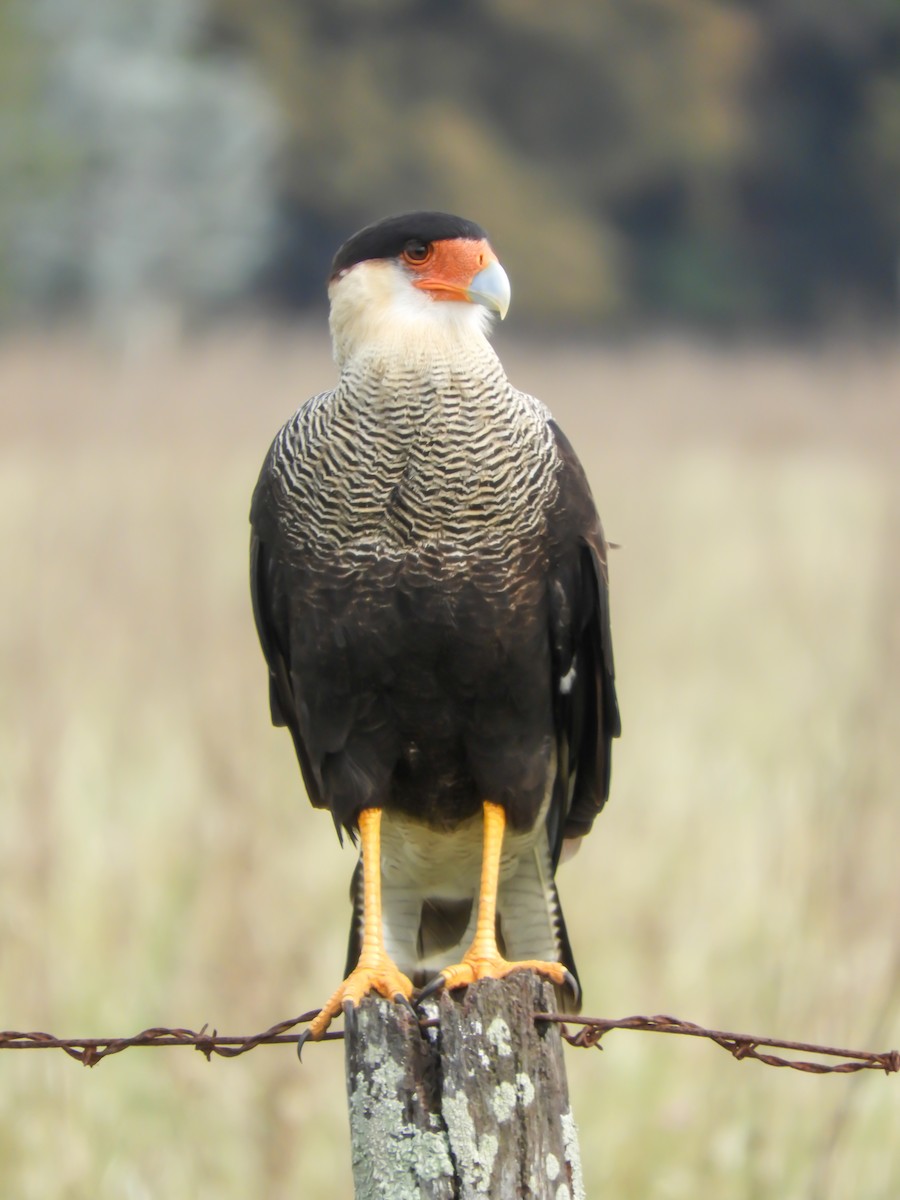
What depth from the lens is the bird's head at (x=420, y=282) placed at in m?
3.03

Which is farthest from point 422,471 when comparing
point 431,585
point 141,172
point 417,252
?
point 141,172

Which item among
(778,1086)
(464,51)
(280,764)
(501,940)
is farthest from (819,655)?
(464,51)

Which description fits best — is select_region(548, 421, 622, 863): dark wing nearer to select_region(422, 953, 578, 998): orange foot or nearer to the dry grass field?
select_region(422, 953, 578, 998): orange foot

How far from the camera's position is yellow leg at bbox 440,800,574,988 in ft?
9.05

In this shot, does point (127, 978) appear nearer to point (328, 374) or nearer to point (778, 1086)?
point (778, 1086)

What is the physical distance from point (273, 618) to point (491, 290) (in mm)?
738

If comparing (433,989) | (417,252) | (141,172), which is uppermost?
(141,172)

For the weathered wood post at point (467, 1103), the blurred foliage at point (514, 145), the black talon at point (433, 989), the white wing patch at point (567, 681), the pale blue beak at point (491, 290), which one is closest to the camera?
the weathered wood post at point (467, 1103)

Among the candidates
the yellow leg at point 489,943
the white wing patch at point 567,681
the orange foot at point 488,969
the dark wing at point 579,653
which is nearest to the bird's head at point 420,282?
the dark wing at point 579,653

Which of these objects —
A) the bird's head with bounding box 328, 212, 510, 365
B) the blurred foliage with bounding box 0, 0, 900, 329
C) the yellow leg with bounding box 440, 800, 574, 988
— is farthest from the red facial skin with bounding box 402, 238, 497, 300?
the blurred foliage with bounding box 0, 0, 900, 329

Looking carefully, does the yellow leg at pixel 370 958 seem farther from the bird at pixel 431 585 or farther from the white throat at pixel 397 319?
the white throat at pixel 397 319

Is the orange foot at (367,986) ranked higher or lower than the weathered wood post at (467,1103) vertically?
higher

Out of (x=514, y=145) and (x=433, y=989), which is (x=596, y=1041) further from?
(x=514, y=145)

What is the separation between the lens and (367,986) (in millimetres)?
2820
